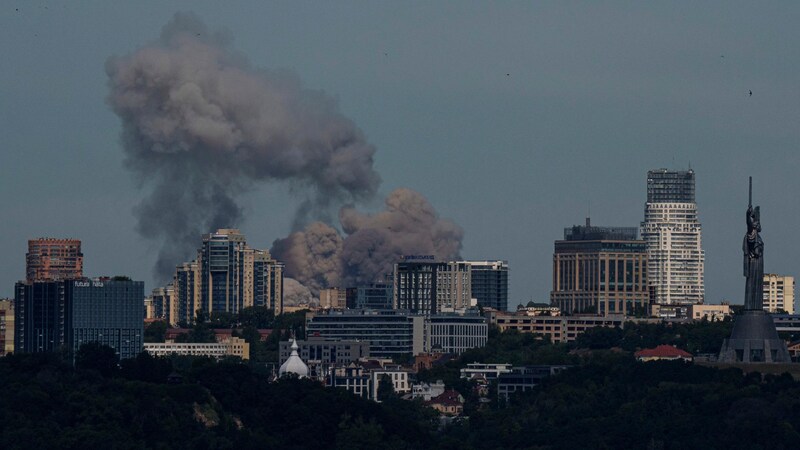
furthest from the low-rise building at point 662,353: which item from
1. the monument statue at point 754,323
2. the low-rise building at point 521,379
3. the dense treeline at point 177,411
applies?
the dense treeline at point 177,411

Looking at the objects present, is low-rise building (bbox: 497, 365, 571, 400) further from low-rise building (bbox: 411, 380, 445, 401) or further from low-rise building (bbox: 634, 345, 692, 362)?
low-rise building (bbox: 634, 345, 692, 362)

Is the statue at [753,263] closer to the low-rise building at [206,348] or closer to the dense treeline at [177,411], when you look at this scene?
the dense treeline at [177,411]

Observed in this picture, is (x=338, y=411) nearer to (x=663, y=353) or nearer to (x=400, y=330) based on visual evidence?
(x=663, y=353)

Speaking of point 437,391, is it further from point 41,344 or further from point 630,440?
point 630,440

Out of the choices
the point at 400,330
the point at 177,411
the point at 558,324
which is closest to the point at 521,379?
the point at 400,330

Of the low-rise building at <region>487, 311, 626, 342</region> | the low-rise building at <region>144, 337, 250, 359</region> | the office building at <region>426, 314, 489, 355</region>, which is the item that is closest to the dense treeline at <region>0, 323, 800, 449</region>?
→ the low-rise building at <region>144, 337, 250, 359</region>
